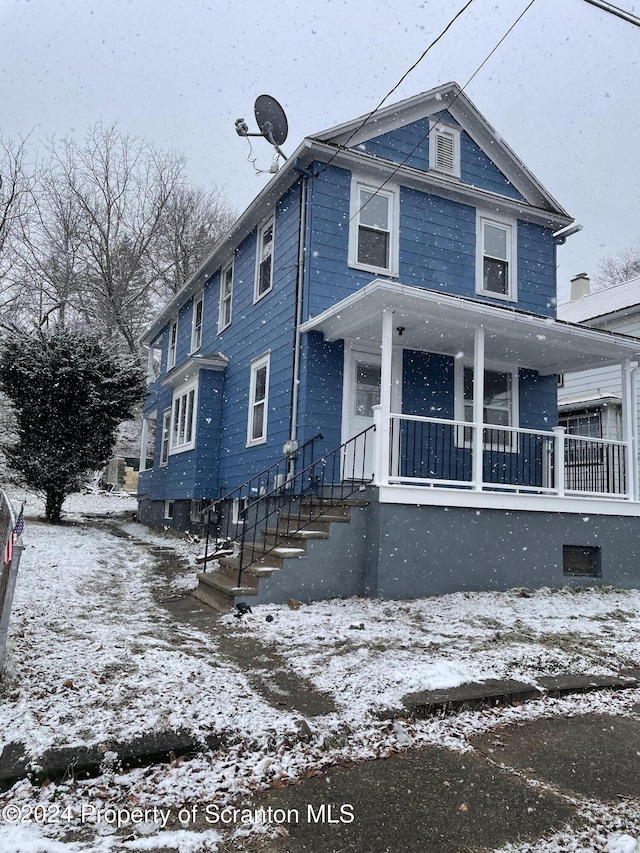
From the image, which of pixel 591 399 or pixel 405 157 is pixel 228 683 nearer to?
pixel 405 157

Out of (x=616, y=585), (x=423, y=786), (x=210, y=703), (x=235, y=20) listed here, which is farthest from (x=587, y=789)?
(x=235, y=20)

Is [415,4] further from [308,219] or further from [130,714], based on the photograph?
[130,714]

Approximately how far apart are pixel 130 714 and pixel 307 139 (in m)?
8.58

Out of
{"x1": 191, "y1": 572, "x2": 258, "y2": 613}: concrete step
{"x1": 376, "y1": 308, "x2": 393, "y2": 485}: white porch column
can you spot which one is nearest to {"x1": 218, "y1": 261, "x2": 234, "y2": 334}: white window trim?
{"x1": 376, "y1": 308, "x2": 393, "y2": 485}: white porch column

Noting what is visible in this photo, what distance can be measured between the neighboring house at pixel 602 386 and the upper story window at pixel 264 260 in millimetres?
7713

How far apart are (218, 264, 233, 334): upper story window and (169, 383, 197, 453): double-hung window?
5.15 ft

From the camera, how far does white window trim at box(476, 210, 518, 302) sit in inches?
438

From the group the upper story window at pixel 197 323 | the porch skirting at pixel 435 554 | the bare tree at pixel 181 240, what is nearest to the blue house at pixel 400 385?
the porch skirting at pixel 435 554

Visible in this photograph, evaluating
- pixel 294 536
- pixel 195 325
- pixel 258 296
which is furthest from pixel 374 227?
pixel 195 325

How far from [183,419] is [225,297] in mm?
3026

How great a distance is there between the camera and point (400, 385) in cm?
988

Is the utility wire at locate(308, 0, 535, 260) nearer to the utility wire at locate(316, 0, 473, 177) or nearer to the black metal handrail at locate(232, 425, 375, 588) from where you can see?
the utility wire at locate(316, 0, 473, 177)

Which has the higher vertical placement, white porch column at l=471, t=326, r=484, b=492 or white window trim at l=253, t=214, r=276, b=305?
white window trim at l=253, t=214, r=276, b=305

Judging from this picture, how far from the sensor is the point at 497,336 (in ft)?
29.7
